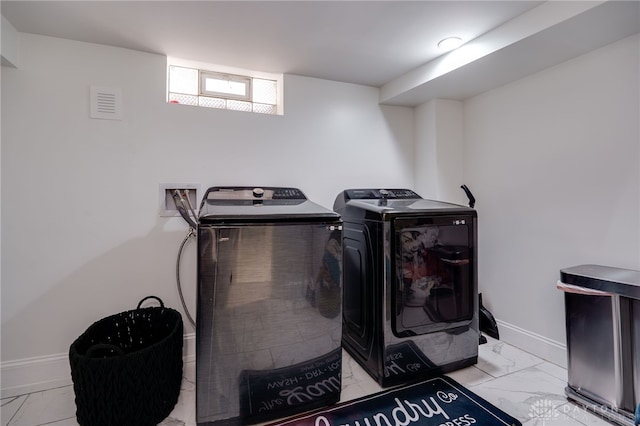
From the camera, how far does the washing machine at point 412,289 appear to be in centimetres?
171

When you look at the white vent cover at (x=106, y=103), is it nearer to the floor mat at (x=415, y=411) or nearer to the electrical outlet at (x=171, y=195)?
the electrical outlet at (x=171, y=195)

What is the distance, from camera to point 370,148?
8.80 ft

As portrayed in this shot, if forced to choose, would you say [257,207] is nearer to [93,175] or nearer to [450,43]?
[93,175]

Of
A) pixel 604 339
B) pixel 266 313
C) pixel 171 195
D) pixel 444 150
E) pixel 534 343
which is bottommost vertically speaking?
pixel 534 343

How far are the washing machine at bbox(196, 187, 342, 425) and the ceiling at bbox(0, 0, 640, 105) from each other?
107 cm

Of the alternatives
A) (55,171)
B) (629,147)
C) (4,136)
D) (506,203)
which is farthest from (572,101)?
(4,136)

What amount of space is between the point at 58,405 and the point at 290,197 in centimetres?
174

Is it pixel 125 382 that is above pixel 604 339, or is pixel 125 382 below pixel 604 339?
below

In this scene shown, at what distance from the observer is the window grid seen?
2.21m

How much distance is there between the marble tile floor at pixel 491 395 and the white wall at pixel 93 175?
335 millimetres

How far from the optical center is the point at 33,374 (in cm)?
178

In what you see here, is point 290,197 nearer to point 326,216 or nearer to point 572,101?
point 326,216

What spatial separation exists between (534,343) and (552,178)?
3.76ft

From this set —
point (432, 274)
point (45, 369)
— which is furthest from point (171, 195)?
point (432, 274)
